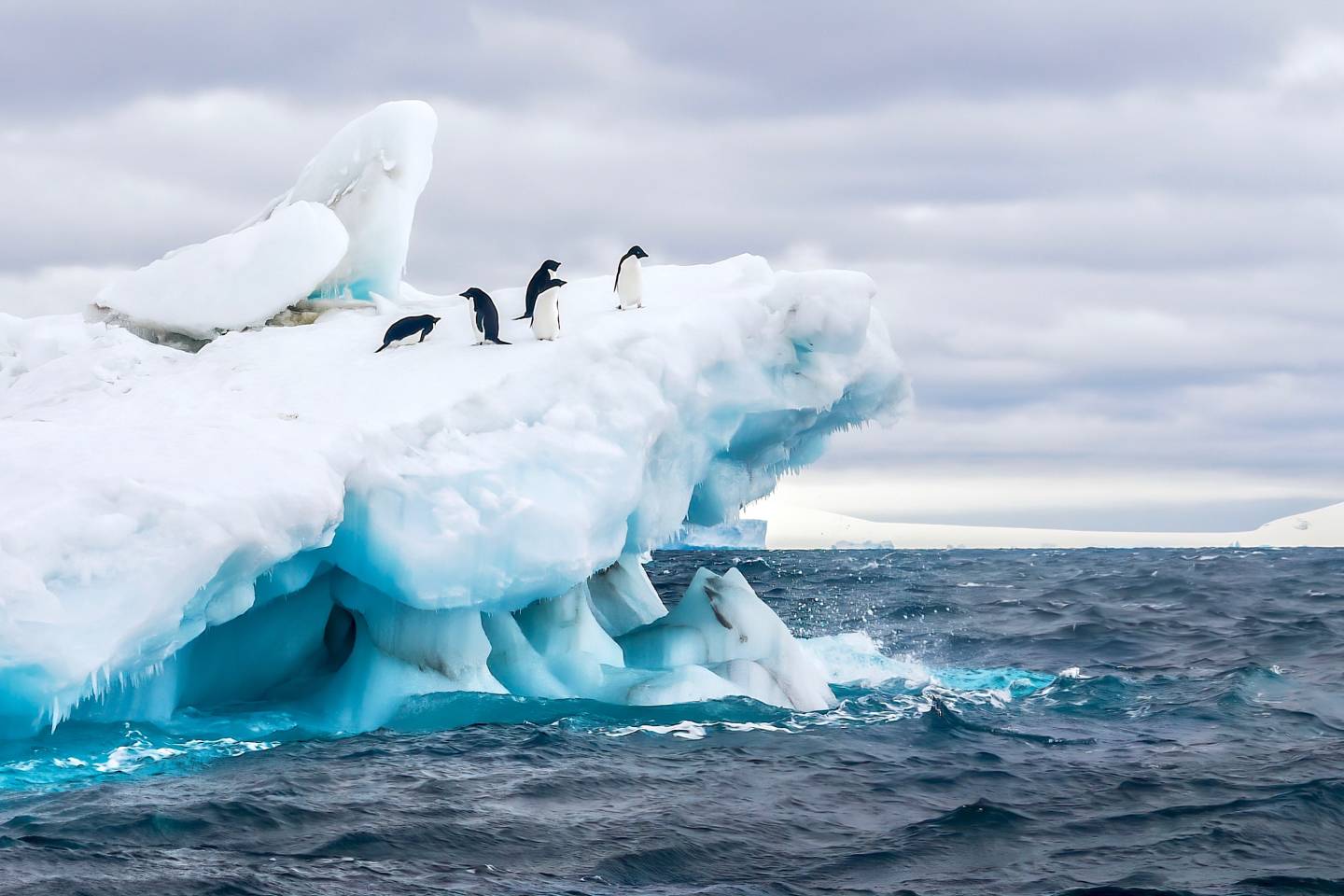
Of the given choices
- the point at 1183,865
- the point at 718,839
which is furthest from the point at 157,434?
the point at 1183,865

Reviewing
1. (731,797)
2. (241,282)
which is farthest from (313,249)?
(731,797)

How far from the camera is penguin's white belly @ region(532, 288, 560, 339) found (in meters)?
11.7

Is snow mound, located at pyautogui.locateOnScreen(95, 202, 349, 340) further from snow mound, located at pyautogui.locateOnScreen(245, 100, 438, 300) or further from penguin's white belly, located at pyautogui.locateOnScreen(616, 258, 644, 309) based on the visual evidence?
penguin's white belly, located at pyautogui.locateOnScreen(616, 258, 644, 309)

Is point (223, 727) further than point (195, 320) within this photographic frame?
No

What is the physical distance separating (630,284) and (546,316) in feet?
3.77

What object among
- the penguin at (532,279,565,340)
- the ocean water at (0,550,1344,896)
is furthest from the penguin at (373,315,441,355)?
the ocean water at (0,550,1344,896)

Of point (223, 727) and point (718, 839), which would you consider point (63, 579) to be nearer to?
point (223, 727)

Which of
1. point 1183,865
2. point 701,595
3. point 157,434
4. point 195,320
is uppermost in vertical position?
point 195,320

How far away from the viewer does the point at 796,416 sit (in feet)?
42.7

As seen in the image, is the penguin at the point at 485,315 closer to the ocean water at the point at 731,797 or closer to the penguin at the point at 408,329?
the penguin at the point at 408,329

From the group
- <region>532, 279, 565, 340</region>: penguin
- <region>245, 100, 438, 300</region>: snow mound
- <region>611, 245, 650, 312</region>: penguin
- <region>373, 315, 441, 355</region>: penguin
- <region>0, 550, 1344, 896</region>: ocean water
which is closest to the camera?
<region>0, 550, 1344, 896</region>: ocean water

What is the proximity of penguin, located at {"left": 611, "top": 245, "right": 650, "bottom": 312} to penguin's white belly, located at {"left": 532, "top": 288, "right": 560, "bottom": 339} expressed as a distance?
96 cm

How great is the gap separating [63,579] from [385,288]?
691 cm

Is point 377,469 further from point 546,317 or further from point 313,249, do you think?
point 313,249
